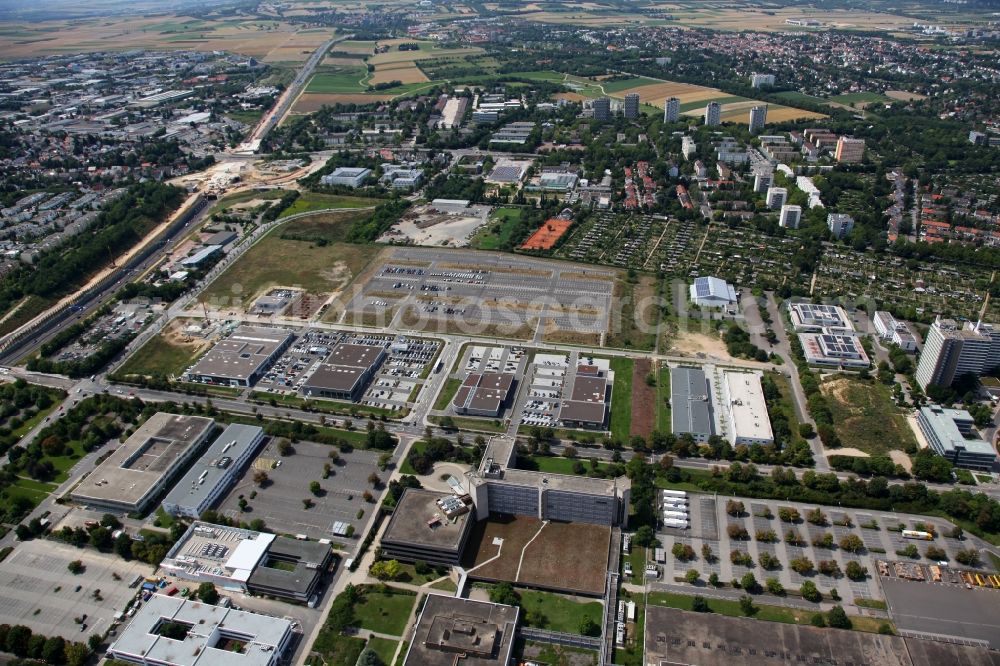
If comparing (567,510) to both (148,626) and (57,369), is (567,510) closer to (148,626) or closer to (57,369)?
(148,626)

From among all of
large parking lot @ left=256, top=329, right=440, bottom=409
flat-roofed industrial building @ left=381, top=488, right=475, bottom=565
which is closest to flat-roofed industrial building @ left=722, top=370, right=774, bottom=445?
flat-roofed industrial building @ left=381, top=488, right=475, bottom=565

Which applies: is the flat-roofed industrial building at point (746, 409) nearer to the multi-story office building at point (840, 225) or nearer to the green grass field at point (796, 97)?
the multi-story office building at point (840, 225)

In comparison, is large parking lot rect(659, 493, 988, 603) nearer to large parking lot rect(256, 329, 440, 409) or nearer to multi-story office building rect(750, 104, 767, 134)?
large parking lot rect(256, 329, 440, 409)

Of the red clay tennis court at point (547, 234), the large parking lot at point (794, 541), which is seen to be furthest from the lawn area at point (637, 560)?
the red clay tennis court at point (547, 234)

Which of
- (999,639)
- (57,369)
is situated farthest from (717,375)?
(57,369)

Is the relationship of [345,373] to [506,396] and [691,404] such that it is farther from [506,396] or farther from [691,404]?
[691,404]

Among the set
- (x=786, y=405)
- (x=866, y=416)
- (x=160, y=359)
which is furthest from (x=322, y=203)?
(x=866, y=416)
